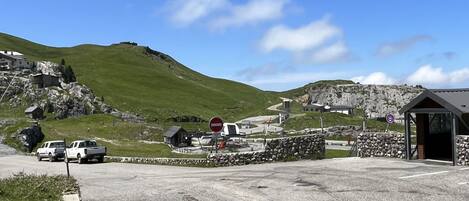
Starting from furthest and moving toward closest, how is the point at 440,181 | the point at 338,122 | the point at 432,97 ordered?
1. the point at 338,122
2. the point at 432,97
3. the point at 440,181

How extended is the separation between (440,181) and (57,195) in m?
13.1

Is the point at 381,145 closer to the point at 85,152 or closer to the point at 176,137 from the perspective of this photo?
the point at 85,152

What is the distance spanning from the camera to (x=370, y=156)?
32.3m

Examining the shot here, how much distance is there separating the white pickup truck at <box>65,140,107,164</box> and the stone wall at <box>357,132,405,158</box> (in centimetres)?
2083

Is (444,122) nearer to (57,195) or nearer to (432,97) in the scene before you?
(432,97)

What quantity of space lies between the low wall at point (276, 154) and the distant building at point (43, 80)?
98784mm

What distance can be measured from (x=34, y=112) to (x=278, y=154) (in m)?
82.7

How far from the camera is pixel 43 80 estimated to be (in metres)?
126

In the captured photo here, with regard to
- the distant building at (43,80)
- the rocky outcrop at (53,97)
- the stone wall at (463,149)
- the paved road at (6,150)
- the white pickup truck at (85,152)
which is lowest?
the paved road at (6,150)

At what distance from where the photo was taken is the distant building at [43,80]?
125 metres

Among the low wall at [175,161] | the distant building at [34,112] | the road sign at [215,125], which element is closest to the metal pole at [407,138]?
the road sign at [215,125]

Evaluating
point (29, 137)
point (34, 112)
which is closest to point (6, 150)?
point (29, 137)

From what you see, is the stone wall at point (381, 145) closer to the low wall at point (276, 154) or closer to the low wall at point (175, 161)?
the low wall at point (276, 154)

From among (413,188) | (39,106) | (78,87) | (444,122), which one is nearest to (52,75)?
(78,87)
